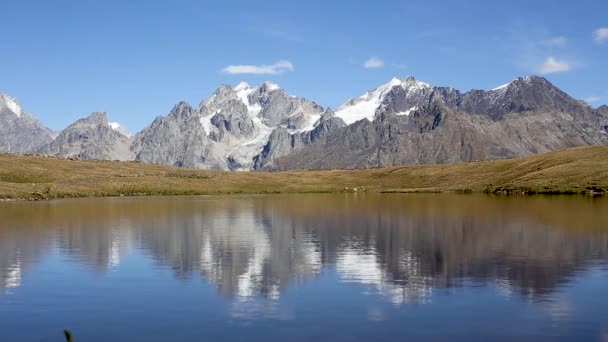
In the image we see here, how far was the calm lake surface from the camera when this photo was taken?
2694 cm

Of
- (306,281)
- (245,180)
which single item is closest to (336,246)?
(306,281)

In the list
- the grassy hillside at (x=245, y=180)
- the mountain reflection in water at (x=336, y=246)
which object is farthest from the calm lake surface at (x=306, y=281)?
the grassy hillside at (x=245, y=180)

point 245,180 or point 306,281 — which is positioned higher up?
point 245,180

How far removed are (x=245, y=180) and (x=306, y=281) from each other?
15079 centimetres

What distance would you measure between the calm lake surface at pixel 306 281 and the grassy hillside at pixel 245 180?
7323 cm

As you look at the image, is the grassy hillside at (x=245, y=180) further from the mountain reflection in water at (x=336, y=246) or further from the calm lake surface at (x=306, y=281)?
the calm lake surface at (x=306, y=281)

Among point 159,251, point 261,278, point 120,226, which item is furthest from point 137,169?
point 261,278

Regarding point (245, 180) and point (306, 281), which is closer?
point (306, 281)

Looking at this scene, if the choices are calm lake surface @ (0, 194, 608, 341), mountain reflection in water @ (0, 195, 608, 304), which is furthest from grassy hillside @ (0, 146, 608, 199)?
calm lake surface @ (0, 194, 608, 341)

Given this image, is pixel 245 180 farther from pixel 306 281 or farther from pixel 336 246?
pixel 306 281

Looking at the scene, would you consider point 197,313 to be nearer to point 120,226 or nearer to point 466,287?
point 466,287

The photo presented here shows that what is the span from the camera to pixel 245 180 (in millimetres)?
187000

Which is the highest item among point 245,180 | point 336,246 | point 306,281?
point 245,180

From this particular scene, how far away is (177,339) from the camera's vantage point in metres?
25.5
